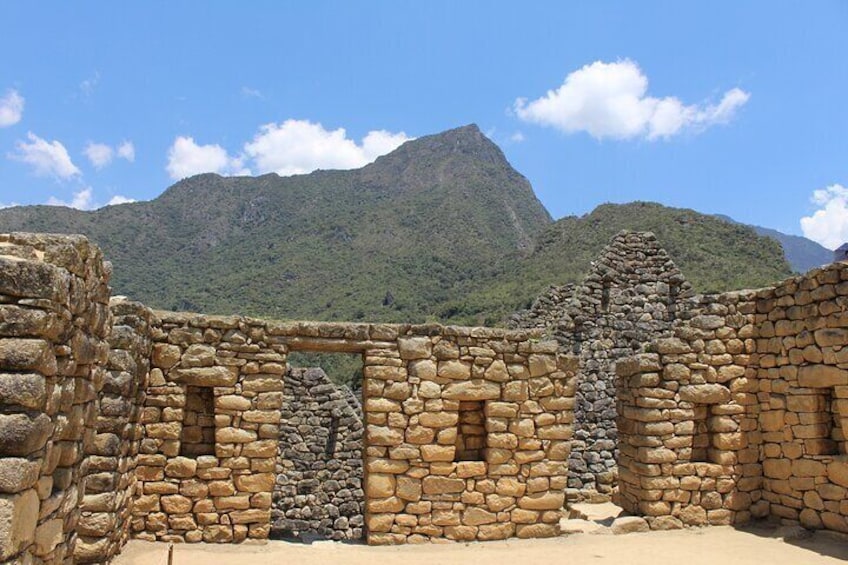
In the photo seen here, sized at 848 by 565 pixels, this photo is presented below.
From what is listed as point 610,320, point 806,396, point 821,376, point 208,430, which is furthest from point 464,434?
point 610,320

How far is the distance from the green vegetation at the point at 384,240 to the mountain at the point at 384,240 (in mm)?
180

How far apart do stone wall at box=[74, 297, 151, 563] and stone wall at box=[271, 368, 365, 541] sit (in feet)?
24.8

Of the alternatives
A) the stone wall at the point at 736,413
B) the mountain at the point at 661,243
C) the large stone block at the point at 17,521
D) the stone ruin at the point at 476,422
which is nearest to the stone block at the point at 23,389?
the large stone block at the point at 17,521

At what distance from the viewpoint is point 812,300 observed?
845cm

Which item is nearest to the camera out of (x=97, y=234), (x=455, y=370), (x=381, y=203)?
(x=455, y=370)

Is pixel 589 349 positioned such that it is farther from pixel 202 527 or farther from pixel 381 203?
pixel 381 203

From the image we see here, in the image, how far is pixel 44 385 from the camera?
3.73m

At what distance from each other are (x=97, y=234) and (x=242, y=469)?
6357 centimetres

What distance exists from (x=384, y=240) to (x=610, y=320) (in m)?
50.7

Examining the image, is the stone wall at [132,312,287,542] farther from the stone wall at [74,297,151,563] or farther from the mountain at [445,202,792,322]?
the mountain at [445,202,792,322]

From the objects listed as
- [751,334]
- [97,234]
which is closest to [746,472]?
[751,334]

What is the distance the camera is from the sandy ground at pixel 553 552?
23.7 feet

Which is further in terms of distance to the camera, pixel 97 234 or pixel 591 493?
pixel 97 234

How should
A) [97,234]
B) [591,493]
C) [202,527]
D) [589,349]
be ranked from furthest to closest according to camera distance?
[97,234]
[589,349]
[591,493]
[202,527]
